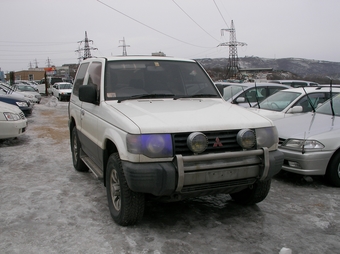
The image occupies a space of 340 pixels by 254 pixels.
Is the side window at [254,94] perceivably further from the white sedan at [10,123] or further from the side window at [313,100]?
the white sedan at [10,123]

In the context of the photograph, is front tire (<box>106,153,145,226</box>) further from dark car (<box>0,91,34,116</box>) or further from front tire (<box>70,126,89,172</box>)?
dark car (<box>0,91,34,116</box>)

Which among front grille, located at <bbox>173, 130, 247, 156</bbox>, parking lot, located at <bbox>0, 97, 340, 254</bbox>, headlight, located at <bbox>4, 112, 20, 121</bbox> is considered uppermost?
front grille, located at <bbox>173, 130, 247, 156</bbox>

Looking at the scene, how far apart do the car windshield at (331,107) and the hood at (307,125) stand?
0.16 meters

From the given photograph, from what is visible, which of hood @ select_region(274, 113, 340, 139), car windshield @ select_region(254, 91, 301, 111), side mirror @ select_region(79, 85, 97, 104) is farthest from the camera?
car windshield @ select_region(254, 91, 301, 111)

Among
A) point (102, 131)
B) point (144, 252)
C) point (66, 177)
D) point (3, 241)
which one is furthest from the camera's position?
point (66, 177)

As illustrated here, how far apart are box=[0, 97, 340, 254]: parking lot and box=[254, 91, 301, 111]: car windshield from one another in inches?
105

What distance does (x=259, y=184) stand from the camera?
13.3 feet

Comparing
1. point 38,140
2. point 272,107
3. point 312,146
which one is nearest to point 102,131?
point 312,146

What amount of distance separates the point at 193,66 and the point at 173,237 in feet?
8.81

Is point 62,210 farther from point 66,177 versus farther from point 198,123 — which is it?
point 198,123

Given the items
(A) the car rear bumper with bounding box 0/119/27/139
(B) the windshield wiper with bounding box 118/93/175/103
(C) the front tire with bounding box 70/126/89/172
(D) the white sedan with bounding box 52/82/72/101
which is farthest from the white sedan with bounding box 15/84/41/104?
(B) the windshield wiper with bounding box 118/93/175/103

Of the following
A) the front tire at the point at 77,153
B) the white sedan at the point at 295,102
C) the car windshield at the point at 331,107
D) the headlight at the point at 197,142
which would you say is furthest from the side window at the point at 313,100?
the headlight at the point at 197,142

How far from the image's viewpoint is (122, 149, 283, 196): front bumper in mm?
3178

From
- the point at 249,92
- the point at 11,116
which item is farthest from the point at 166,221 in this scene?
the point at 249,92
